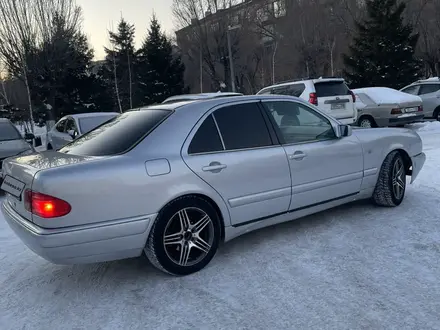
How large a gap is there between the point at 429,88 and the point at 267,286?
1451 centimetres

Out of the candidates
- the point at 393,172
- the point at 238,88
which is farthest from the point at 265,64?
the point at 393,172

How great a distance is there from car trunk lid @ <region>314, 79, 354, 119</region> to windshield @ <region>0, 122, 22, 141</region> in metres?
7.33

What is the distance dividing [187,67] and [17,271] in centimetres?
3621

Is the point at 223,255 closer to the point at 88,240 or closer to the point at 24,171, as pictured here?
the point at 88,240

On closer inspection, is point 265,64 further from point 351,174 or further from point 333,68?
point 351,174

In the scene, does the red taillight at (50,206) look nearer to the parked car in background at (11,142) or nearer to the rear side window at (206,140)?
the rear side window at (206,140)

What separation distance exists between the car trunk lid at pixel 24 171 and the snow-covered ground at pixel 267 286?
0.73m

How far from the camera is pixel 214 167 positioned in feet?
11.8

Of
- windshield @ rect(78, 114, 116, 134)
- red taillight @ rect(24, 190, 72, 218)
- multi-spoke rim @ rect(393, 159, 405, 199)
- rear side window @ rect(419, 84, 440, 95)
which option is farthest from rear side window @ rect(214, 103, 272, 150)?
rear side window @ rect(419, 84, 440, 95)

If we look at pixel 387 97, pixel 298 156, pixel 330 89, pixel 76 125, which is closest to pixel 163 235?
pixel 298 156

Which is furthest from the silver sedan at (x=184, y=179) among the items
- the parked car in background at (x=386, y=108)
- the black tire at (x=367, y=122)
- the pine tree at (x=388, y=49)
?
the pine tree at (x=388, y=49)

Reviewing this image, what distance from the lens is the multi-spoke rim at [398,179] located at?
502cm

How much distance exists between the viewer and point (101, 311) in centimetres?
305

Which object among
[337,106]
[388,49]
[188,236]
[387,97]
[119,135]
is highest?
[388,49]
